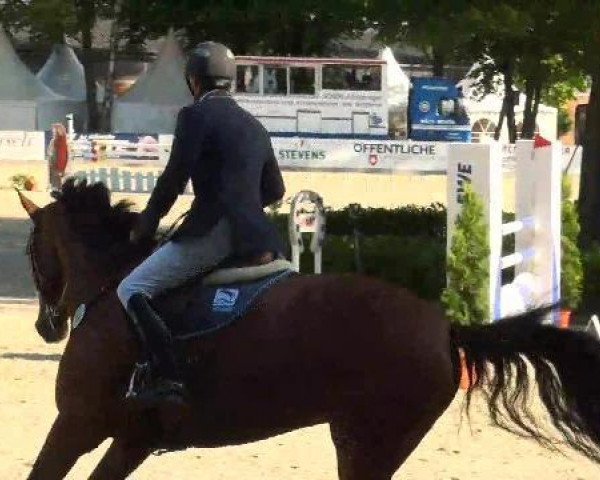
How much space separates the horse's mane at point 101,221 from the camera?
5809 mm

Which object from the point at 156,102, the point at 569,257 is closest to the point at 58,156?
the point at 569,257

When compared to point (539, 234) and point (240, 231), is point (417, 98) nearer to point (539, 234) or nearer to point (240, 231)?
point (539, 234)

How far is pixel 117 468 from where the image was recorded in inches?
223

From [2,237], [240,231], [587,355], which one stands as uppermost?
[240,231]

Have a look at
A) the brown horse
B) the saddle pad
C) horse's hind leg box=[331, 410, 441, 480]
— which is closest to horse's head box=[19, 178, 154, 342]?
→ the brown horse

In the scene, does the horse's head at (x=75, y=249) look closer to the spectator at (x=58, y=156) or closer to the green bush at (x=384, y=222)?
the green bush at (x=384, y=222)

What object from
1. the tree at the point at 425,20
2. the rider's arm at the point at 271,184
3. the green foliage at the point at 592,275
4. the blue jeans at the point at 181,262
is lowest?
the green foliage at the point at 592,275

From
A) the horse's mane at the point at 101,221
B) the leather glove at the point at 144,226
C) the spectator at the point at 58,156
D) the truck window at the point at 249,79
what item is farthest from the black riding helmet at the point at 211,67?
the truck window at the point at 249,79

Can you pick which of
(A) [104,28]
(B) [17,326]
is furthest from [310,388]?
(A) [104,28]

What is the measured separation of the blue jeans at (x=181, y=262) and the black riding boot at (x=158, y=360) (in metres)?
0.10

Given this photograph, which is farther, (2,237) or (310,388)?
(2,237)

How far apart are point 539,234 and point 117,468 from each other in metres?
6.89

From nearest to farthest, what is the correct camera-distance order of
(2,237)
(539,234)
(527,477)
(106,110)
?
(527,477) → (539,234) → (2,237) → (106,110)

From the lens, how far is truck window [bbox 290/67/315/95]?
3972cm
